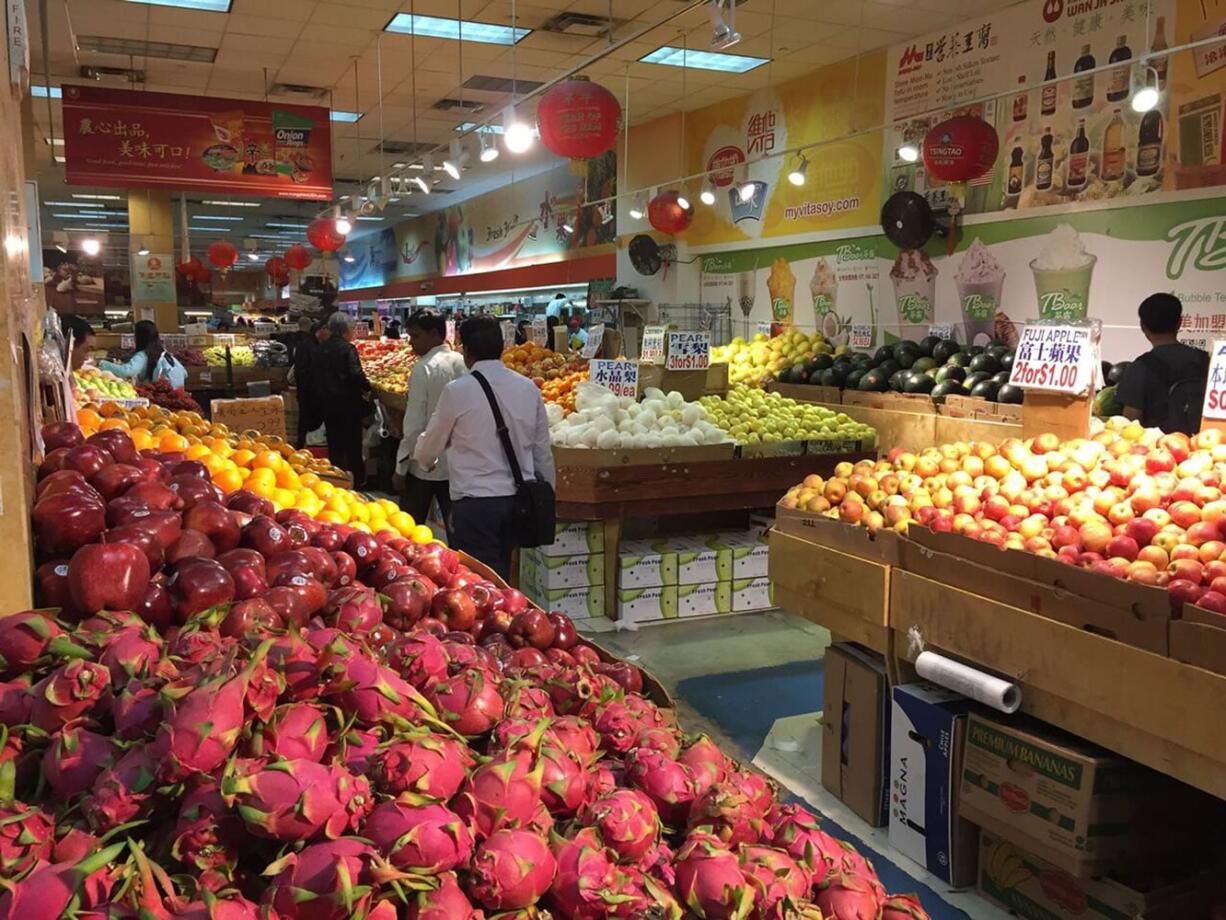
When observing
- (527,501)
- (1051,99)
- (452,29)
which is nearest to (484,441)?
(527,501)

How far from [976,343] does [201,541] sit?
25.0 ft

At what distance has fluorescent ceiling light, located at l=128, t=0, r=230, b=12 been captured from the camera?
26.0ft

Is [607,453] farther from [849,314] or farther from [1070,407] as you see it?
[849,314]

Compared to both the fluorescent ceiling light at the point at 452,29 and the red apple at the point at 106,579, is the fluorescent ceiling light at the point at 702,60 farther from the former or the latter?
the red apple at the point at 106,579

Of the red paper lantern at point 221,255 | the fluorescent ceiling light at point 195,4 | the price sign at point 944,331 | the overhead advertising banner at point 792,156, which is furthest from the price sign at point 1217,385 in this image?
the red paper lantern at point 221,255

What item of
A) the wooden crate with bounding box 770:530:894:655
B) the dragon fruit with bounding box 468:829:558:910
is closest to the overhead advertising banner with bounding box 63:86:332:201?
the wooden crate with bounding box 770:530:894:655

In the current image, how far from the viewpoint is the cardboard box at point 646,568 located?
5.61 metres

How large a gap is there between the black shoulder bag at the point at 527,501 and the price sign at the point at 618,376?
2.04 meters

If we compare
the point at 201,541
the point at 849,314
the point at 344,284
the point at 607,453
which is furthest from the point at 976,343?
the point at 344,284

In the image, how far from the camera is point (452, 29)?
28.9 ft

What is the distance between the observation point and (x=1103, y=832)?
2.65m

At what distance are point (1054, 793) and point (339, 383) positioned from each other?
6692 mm

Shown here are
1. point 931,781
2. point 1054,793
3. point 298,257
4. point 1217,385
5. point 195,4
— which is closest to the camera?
point 1054,793

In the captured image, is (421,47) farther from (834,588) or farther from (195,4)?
(834,588)
